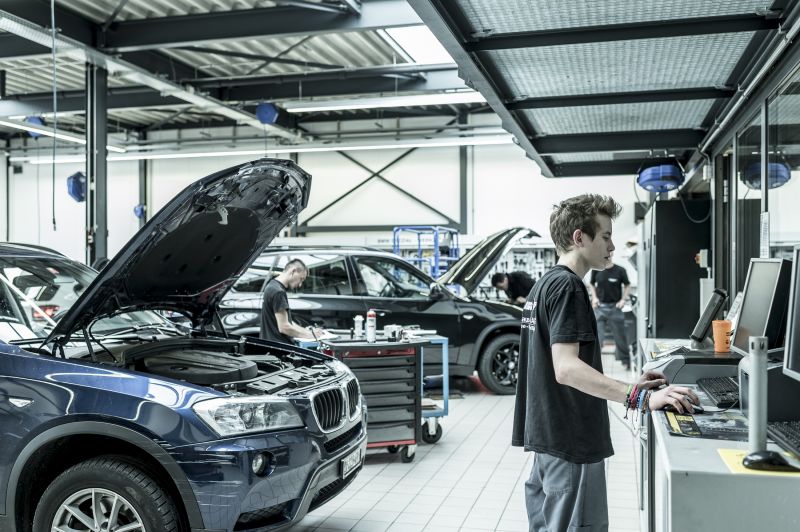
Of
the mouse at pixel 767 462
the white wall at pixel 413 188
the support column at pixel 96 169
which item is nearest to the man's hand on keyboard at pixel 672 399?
the mouse at pixel 767 462

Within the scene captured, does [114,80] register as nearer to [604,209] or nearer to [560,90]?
[560,90]

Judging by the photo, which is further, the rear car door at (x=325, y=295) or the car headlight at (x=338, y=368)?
the rear car door at (x=325, y=295)

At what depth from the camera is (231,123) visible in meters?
18.7

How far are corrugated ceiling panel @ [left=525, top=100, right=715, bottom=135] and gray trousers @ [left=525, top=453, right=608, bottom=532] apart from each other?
2.63 m

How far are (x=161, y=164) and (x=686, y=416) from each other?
18.5 meters

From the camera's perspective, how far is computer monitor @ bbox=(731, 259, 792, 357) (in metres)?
2.86

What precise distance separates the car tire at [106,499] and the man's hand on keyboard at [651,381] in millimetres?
1938

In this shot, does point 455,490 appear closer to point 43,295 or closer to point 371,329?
point 371,329

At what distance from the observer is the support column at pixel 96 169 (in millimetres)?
9523

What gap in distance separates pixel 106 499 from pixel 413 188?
48.1 feet

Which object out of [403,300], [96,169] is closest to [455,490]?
[403,300]

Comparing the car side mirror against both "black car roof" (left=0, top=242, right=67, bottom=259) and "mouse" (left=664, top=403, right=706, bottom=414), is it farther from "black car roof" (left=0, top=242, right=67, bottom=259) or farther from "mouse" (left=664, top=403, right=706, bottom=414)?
"mouse" (left=664, top=403, right=706, bottom=414)

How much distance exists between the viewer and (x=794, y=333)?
2.30 metres

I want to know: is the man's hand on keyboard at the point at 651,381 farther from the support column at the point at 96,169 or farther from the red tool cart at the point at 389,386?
the support column at the point at 96,169
